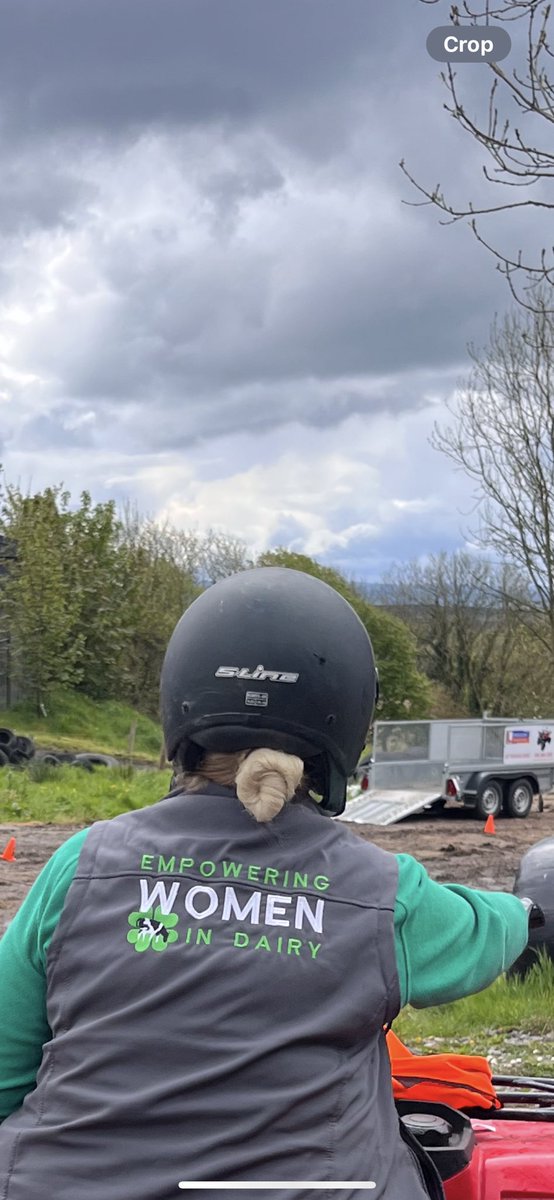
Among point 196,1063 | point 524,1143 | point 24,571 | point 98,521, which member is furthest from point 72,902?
point 98,521

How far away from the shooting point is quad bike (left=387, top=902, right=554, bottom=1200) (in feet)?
7.37

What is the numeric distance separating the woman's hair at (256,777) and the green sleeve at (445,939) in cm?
23

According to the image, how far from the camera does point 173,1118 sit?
1782mm

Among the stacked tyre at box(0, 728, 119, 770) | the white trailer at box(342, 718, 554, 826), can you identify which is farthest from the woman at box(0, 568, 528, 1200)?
the stacked tyre at box(0, 728, 119, 770)

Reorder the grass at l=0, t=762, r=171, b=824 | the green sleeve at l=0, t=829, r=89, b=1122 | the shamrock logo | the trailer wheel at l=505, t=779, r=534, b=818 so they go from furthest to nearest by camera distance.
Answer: the trailer wheel at l=505, t=779, r=534, b=818, the grass at l=0, t=762, r=171, b=824, the green sleeve at l=0, t=829, r=89, b=1122, the shamrock logo

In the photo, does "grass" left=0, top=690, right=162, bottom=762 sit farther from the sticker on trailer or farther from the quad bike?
the quad bike

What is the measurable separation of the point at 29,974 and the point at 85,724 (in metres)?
39.8

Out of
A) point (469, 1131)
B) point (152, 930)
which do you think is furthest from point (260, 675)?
point (469, 1131)

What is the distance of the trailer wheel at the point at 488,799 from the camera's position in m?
20.8

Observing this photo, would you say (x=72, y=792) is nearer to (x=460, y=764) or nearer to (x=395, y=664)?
(x=460, y=764)

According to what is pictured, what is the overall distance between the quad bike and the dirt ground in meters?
8.10

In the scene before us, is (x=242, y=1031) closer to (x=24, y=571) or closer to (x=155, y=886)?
(x=155, y=886)

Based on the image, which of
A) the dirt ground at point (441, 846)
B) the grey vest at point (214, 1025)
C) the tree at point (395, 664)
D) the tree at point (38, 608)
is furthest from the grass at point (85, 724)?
the grey vest at point (214, 1025)

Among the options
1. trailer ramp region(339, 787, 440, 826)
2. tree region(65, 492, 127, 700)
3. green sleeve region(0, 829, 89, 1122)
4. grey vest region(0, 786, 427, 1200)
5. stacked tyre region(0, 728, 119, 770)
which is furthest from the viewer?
tree region(65, 492, 127, 700)
